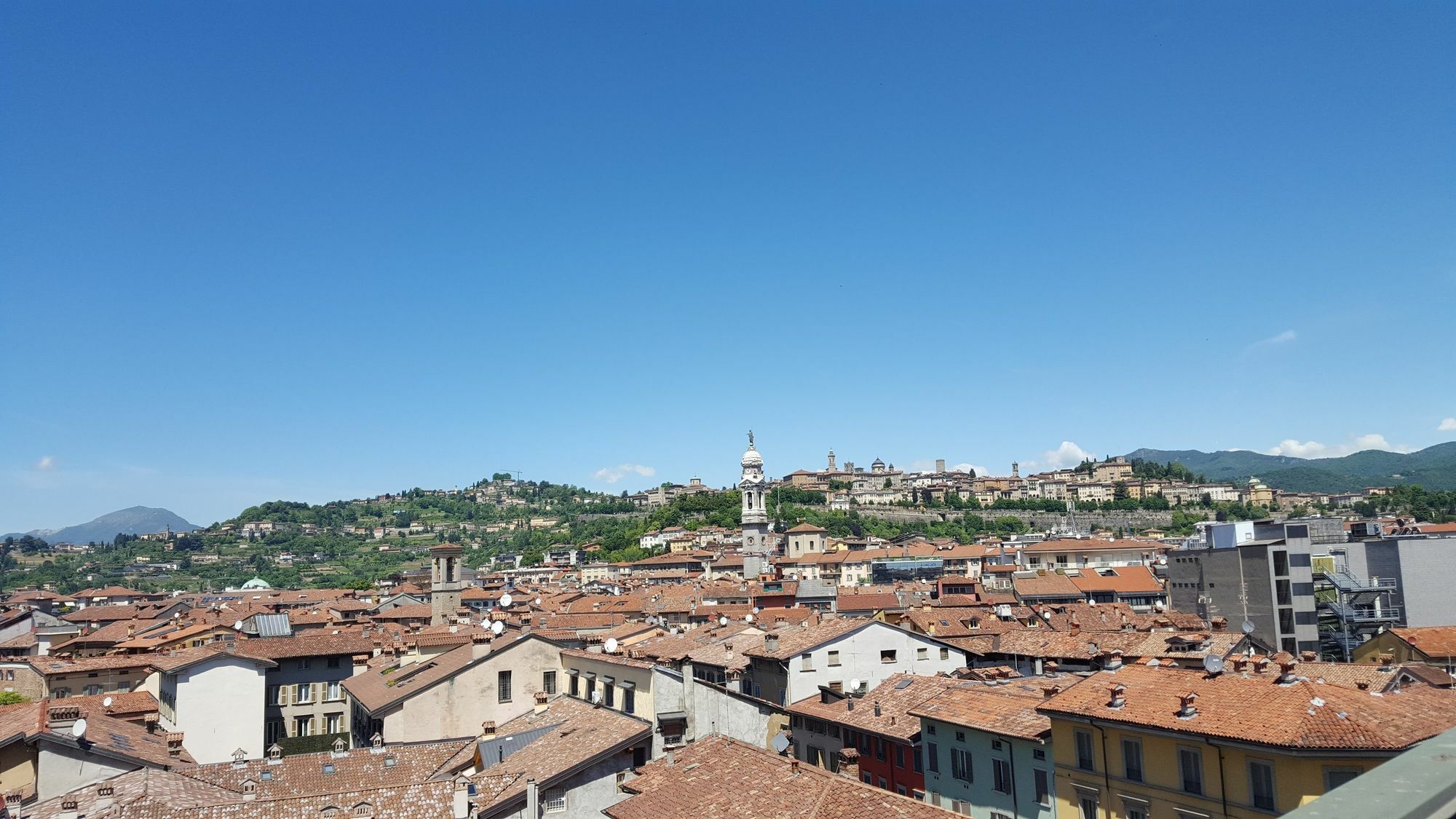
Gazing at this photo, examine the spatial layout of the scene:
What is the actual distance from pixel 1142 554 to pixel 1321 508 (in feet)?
378

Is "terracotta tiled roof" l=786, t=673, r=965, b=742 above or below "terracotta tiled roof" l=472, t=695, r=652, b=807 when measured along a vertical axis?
below

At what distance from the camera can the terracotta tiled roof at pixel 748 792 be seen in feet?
49.8

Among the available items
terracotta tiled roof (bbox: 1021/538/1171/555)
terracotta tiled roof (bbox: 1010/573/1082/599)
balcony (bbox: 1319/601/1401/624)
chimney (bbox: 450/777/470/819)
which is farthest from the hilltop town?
terracotta tiled roof (bbox: 1021/538/1171/555)

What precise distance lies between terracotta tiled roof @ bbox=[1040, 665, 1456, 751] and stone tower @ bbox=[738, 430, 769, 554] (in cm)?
8646

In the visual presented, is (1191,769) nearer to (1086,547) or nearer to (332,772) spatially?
(332,772)

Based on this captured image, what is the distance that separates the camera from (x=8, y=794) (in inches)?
866

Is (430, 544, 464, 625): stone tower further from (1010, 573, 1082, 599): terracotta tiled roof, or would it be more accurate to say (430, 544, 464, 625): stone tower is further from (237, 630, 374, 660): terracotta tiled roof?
(1010, 573, 1082, 599): terracotta tiled roof

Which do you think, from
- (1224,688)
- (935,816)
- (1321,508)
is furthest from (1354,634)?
(1321,508)

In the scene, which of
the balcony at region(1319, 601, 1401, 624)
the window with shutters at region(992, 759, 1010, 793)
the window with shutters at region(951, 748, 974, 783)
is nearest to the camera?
the window with shutters at region(992, 759, 1010, 793)

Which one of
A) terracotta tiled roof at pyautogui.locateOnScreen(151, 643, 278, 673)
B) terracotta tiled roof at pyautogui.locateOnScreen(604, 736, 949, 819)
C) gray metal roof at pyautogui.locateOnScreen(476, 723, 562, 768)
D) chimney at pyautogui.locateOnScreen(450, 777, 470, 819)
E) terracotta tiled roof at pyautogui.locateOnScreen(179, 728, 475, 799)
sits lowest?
terracotta tiled roof at pyautogui.locateOnScreen(179, 728, 475, 799)

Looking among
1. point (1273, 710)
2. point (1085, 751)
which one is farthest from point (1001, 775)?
point (1273, 710)

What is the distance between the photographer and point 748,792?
17.4 metres

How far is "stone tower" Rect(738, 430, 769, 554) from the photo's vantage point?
108 meters

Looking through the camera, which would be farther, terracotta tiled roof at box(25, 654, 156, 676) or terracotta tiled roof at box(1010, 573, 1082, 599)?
terracotta tiled roof at box(1010, 573, 1082, 599)
